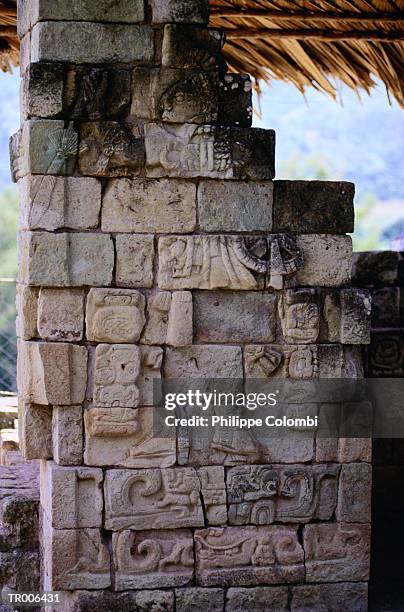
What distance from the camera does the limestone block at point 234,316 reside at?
222 inches

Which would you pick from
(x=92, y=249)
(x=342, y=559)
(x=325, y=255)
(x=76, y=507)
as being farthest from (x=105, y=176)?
(x=342, y=559)

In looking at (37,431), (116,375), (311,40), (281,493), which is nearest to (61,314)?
(116,375)

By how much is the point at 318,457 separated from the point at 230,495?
1.75 feet

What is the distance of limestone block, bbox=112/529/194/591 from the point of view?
5590 millimetres

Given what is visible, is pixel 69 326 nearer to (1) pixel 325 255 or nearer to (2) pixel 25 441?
(2) pixel 25 441

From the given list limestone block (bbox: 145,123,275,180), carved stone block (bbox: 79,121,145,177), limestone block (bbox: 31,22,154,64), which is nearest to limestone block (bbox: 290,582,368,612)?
limestone block (bbox: 145,123,275,180)

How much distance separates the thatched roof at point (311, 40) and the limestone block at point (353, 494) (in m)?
3.28

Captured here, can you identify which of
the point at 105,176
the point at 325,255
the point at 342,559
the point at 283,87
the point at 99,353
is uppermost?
the point at 283,87

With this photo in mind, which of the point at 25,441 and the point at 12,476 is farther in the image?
the point at 12,476

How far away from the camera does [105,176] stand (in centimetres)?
550

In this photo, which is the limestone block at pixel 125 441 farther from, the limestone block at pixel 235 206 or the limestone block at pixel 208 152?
the limestone block at pixel 208 152

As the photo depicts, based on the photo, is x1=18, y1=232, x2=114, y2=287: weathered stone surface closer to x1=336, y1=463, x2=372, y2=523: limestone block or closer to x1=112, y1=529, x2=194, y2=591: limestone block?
x1=112, y1=529, x2=194, y2=591: limestone block

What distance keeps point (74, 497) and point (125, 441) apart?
39 cm

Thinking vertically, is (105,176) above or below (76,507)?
above
